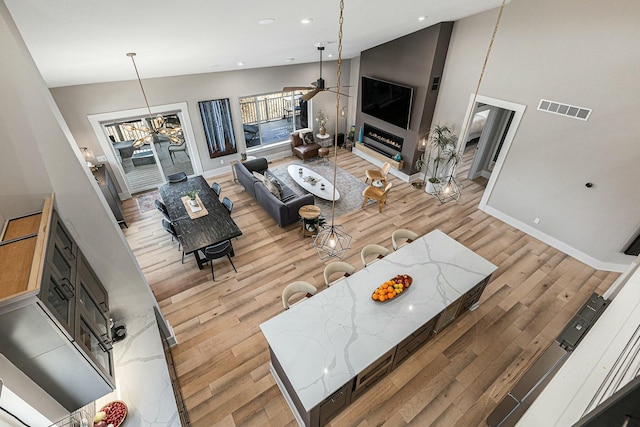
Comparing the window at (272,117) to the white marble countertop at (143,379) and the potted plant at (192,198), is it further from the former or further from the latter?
the white marble countertop at (143,379)

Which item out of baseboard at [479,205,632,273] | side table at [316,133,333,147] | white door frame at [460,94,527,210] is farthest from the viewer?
side table at [316,133,333,147]

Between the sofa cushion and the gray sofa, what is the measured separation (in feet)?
5.56

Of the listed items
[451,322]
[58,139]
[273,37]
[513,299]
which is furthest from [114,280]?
[513,299]

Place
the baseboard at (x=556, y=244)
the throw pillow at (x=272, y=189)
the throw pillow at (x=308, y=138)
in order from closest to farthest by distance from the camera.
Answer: the baseboard at (x=556, y=244) < the throw pillow at (x=272, y=189) < the throw pillow at (x=308, y=138)

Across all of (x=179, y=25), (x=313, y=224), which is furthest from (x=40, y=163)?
(x=313, y=224)

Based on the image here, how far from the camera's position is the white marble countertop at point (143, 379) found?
293 centimetres

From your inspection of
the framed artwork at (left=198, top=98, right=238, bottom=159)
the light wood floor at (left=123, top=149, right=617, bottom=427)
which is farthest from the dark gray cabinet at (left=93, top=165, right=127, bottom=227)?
the framed artwork at (left=198, top=98, right=238, bottom=159)

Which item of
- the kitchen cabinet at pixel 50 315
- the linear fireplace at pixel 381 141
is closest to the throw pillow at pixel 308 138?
the linear fireplace at pixel 381 141

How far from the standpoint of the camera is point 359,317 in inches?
143

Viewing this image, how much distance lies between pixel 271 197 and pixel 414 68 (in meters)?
4.72

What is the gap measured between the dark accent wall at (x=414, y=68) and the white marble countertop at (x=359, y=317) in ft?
13.7

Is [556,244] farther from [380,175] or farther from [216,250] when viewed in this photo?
[216,250]

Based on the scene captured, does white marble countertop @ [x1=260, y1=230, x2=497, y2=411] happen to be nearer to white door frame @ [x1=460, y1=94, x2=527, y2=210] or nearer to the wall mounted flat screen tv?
white door frame @ [x1=460, y1=94, x2=527, y2=210]

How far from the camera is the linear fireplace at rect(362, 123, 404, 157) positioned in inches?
337
